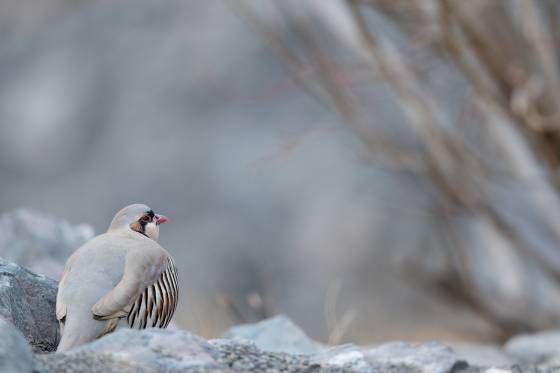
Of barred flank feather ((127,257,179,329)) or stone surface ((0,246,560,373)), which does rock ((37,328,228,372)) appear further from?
barred flank feather ((127,257,179,329))

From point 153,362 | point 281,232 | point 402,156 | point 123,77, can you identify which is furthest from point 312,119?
point 153,362

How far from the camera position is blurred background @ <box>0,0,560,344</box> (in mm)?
5727

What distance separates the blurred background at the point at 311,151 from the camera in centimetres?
573

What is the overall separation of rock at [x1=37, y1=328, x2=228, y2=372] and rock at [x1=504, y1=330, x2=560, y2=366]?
2679 mm

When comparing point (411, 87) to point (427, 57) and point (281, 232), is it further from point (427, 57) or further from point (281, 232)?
point (281, 232)

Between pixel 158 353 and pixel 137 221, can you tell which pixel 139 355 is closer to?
pixel 158 353

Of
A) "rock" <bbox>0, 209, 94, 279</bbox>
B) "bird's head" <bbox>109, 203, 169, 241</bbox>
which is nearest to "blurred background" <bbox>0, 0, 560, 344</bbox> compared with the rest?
"rock" <bbox>0, 209, 94, 279</bbox>


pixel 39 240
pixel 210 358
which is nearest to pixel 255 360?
pixel 210 358

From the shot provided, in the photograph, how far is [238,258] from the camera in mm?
9641

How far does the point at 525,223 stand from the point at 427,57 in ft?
8.82

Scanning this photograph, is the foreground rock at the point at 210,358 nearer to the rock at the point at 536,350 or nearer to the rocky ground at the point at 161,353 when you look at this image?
the rocky ground at the point at 161,353

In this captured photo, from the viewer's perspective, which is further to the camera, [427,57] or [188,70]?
[188,70]

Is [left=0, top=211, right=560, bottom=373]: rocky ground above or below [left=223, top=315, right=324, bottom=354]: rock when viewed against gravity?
below

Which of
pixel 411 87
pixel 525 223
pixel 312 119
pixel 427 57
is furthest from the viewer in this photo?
pixel 312 119
